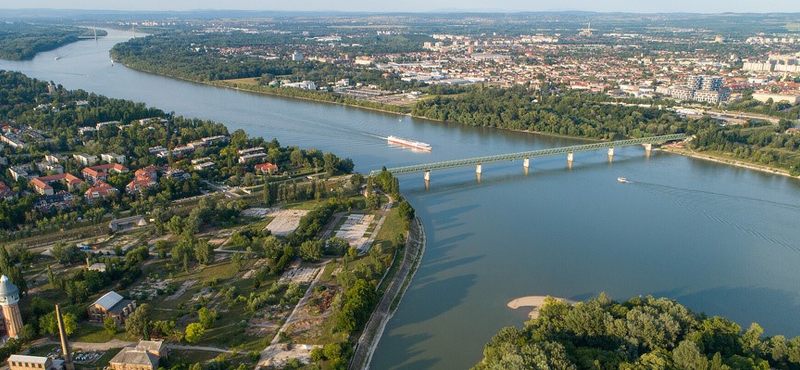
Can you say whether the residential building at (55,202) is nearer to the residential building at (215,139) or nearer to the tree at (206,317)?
the residential building at (215,139)

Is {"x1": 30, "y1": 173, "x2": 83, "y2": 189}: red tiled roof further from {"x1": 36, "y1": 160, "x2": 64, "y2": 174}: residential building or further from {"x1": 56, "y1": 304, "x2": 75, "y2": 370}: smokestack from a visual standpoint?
{"x1": 56, "y1": 304, "x2": 75, "y2": 370}: smokestack

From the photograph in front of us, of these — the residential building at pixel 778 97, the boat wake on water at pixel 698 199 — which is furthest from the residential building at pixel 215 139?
the residential building at pixel 778 97

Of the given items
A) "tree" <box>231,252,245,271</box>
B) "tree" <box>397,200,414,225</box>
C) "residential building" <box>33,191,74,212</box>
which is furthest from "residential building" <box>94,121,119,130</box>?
"tree" <box>397,200,414,225</box>

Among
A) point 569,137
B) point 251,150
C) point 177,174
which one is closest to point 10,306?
point 177,174

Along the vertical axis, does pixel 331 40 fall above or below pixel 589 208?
above

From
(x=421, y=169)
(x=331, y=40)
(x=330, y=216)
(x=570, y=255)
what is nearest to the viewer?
(x=570, y=255)

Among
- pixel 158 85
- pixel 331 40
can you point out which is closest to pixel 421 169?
pixel 158 85

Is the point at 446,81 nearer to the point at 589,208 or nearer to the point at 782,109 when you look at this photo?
the point at 782,109
